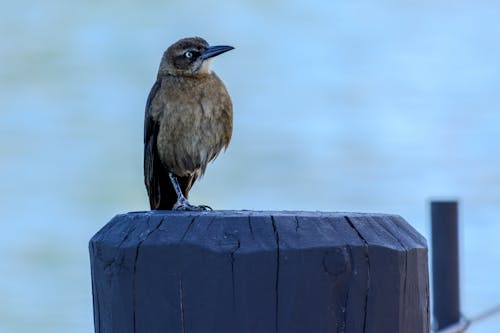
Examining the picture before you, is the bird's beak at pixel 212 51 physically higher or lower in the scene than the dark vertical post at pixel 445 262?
higher

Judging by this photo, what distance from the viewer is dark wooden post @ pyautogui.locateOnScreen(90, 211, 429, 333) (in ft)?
7.30

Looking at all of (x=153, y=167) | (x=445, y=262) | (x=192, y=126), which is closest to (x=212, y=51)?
(x=192, y=126)

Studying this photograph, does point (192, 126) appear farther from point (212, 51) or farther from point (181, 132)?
point (212, 51)

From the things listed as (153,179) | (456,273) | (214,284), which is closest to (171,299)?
(214,284)

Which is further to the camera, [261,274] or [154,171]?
[154,171]

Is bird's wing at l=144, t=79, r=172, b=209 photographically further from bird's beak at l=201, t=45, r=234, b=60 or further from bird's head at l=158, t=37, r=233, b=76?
bird's beak at l=201, t=45, r=234, b=60

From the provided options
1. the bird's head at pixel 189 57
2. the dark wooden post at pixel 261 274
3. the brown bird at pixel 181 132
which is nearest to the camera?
the dark wooden post at pixel 261 274

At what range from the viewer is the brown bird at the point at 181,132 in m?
5.21

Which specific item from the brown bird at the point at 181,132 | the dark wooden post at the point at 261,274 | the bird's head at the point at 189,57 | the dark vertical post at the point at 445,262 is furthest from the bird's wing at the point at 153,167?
the dark wooden post at the point at 261,274

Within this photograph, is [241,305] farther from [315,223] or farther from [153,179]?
[153,179]

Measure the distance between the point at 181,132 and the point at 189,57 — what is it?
543 mm

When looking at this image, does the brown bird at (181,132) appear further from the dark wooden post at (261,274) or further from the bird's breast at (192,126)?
the dark wooden post at (261,274)

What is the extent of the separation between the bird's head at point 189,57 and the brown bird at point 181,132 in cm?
6

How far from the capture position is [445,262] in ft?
18.6
